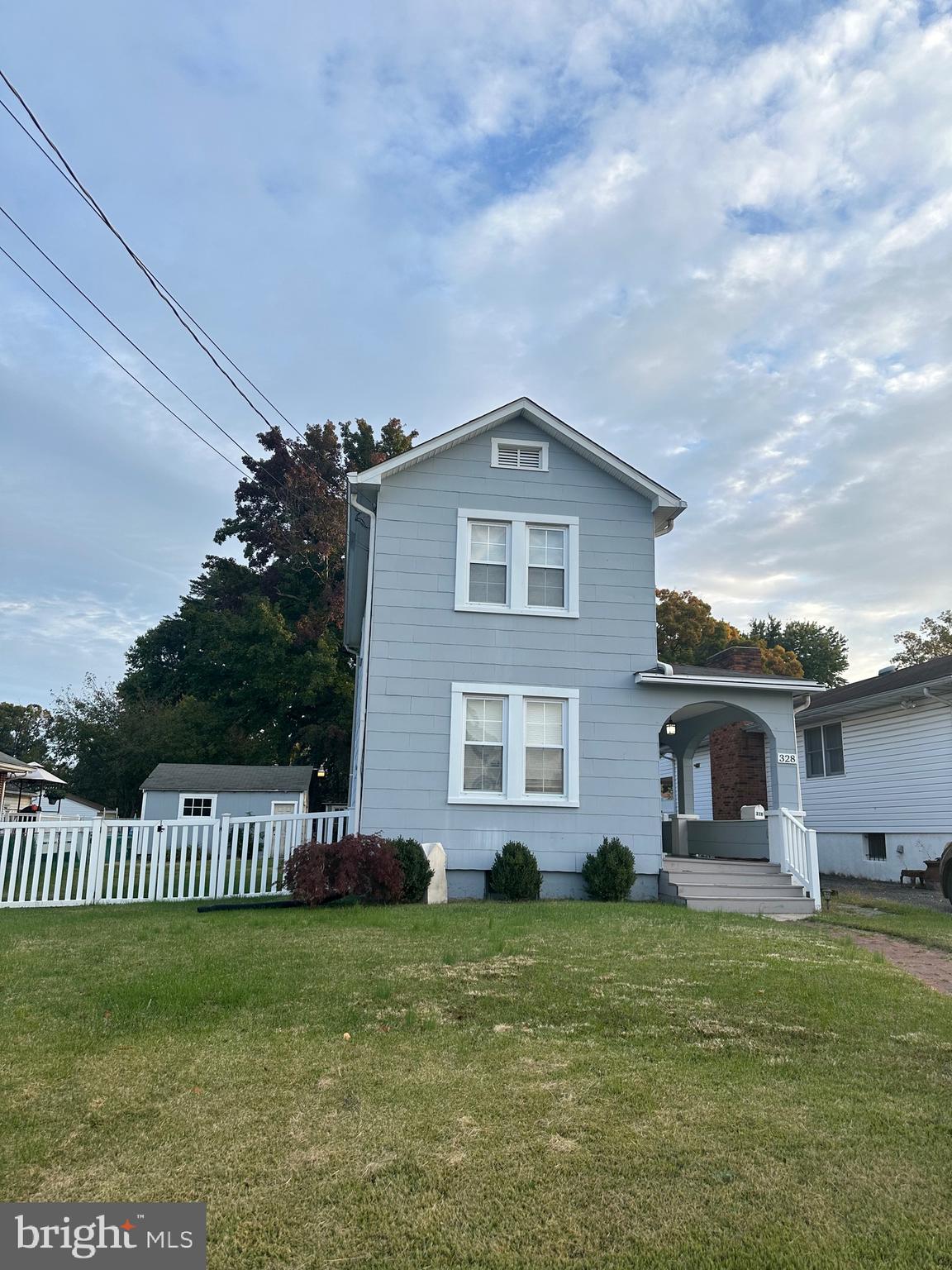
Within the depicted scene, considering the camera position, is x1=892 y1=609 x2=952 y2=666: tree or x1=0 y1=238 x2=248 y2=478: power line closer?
x1=0 y1=238 x2=248 y2=478: power line

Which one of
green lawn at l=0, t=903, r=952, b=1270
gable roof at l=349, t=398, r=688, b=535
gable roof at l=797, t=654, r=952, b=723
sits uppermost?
gable roof at l=349, t=398, r=688, b=535

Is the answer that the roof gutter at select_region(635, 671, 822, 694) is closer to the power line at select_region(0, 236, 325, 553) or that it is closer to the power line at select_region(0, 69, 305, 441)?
the power line at select_region(0, 69, 305, 441)

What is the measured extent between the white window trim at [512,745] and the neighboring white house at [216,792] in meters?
17.1

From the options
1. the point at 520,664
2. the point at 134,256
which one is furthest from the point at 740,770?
the point at 134,256

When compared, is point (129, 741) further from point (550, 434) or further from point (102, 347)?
point (550, 434)

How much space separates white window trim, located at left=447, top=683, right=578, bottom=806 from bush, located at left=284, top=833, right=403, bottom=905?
1880mm

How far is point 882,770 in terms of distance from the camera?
704 inches

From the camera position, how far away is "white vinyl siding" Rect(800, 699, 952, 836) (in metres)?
16.2

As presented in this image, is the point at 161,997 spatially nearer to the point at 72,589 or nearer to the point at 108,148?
the point at 108,148

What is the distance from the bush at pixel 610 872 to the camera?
12148mm

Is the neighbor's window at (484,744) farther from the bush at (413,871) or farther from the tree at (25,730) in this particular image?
the tree at (25,730)

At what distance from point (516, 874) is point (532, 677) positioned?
115 inches

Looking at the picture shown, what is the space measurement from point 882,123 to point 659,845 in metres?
10.5

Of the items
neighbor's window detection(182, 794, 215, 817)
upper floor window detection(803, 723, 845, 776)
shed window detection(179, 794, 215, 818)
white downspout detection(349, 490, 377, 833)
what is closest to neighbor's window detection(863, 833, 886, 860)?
upper floor window detection(803, 723, 845, 776)
